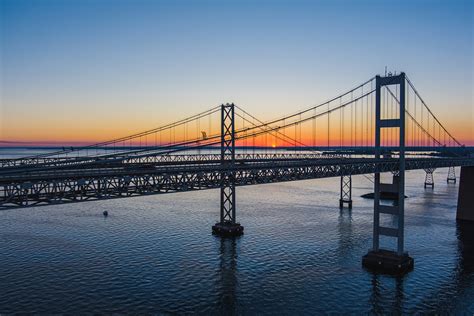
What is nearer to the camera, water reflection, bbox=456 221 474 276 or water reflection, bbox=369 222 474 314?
water reflection, bbox=369 222 474 314

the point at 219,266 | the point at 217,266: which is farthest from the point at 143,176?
the point at 219,266

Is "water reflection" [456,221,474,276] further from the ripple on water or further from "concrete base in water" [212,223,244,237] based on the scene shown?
"concrete base in water" [212,223,244,237]

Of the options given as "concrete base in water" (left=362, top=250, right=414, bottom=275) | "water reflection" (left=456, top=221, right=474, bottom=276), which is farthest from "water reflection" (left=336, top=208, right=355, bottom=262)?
"water reflection" (left=456, top=221, right=474, bottom=276)

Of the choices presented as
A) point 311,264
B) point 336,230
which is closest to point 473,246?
point 336,230

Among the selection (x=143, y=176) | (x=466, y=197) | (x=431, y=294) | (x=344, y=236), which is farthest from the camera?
(x=466, y=197)

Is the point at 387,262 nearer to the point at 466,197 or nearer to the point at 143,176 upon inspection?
the point at 143,176

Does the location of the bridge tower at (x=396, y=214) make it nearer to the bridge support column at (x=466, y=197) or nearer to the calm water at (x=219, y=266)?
the calm water at (x=219, y=266)
